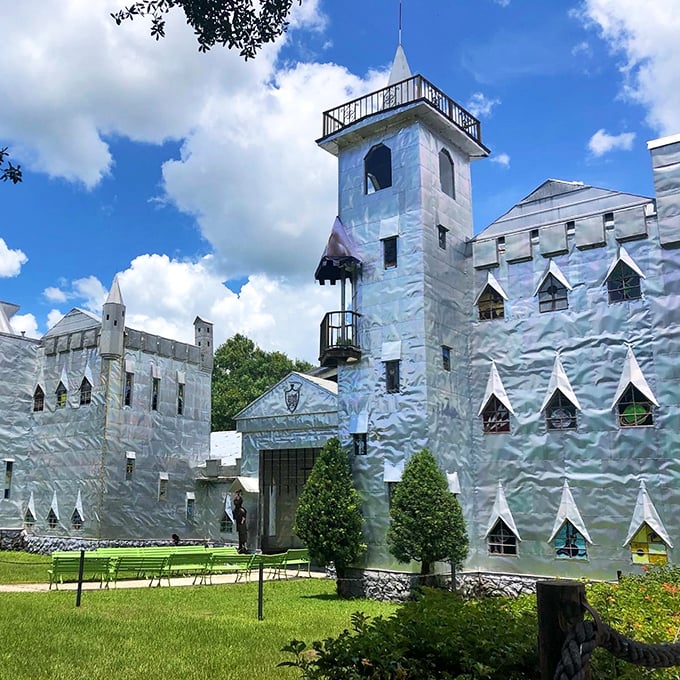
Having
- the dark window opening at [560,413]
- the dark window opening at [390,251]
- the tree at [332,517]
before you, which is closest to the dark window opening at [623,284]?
the dark window opening at [560,413]

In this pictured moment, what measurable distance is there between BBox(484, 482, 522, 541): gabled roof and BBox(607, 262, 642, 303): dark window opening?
19.4ft

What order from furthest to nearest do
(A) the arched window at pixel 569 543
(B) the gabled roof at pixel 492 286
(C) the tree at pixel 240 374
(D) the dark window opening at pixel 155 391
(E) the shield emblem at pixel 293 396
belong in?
(C) the tree at pixel 240 374 → (D) the dark window opening at pixel 155 391 → (E) the shield emblem at pixel 293 396 → (B) the gabled roof at pixel 492 286 → (A) the arched window at pixel 569 543

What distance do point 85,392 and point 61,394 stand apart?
1.69 meters

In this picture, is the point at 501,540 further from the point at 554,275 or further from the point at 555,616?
the point at 555,616

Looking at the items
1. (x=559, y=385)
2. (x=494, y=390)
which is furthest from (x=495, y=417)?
(x=559, y=385)

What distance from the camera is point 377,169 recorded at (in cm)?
2206

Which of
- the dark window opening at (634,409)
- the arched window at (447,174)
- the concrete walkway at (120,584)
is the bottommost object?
the concrete walkway at (120,584)

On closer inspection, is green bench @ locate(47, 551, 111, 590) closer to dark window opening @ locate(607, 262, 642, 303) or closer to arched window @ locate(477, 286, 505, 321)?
arched window @ locate(477, 286, 505, 321)

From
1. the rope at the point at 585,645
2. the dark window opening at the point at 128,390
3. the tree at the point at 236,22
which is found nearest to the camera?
the rope at the point at 585,645

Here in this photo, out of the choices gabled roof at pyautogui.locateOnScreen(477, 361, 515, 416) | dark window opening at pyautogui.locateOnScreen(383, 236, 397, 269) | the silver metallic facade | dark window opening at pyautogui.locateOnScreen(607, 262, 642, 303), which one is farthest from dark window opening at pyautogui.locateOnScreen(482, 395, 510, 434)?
the silver metallic facade

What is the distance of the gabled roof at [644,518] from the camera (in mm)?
16266

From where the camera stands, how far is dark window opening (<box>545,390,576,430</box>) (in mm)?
17984

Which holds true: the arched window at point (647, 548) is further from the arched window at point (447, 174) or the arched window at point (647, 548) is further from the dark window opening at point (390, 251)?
the arched window at point (447, 174)

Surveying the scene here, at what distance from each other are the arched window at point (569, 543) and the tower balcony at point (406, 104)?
11.7 meters
